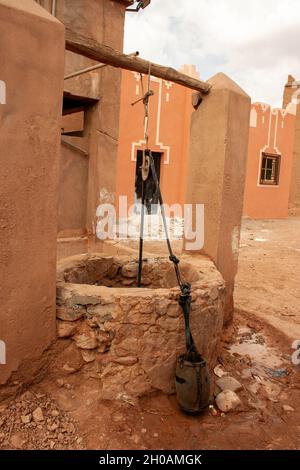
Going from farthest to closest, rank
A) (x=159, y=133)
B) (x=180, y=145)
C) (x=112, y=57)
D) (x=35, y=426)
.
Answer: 1. (x=180, y=145)
2. (x=159, y=133)
3. (x=112, y=57)
4. (x=35, y=426)

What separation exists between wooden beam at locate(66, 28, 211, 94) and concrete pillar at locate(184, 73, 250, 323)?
372mm

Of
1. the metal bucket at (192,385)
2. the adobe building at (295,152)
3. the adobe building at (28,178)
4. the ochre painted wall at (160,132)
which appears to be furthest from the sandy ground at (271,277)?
the adobe building at (295,152)

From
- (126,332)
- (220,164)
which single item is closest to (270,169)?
(220,164)

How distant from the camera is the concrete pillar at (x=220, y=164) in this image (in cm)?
414

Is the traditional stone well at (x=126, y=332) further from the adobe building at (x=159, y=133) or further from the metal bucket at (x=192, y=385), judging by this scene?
the adobe building at (x=159, y=133)

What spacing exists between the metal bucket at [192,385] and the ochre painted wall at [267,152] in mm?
11847

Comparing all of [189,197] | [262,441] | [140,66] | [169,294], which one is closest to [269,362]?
[262,441]

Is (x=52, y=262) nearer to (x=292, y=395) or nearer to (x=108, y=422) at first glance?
(x=108, y=422)

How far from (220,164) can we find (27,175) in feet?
7.31

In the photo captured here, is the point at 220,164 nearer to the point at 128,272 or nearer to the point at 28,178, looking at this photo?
the point at 128,272

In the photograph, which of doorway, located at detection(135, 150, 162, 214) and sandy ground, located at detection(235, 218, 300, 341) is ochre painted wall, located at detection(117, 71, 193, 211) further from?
sandy ground, located at detection(235, 218, 300, 341)

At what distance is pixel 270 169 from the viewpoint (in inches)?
587

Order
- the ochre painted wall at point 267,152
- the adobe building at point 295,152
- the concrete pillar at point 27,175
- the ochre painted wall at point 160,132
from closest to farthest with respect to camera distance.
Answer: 1. the concrete pillar at point 27,175
2. the ochre painted wall at point 160,132
3. the ochre painted wall at point 267,152
4. the adobe building at point 295,152

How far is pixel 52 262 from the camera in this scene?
2.77 meters
